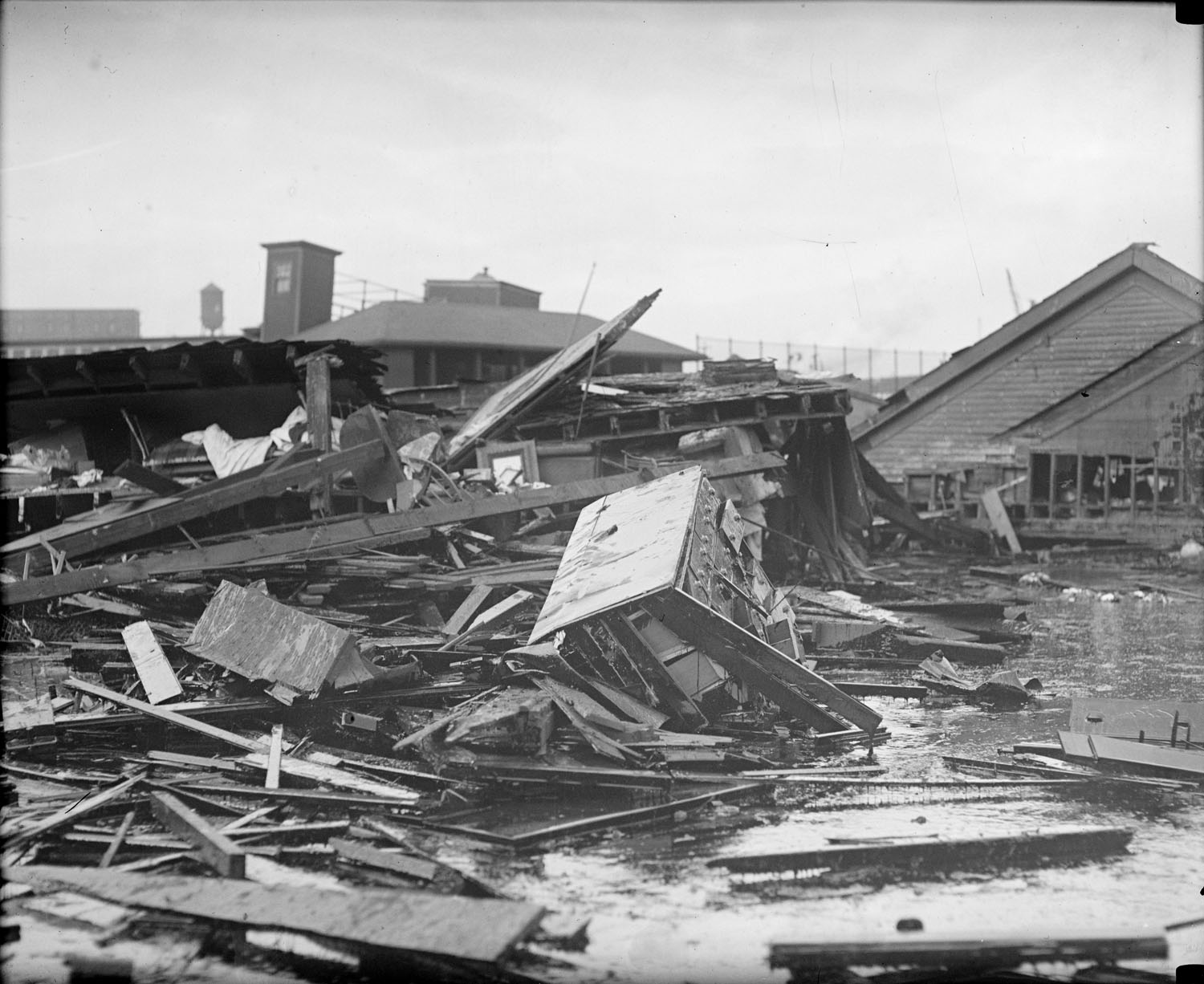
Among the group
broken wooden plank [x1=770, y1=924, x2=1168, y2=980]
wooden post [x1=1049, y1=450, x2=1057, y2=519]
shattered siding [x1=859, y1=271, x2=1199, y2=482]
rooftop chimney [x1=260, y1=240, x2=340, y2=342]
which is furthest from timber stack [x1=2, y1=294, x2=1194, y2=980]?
rooftop chimney [x1=260, y1=240, x2=340, y2=342]

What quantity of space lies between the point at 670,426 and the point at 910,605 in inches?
201

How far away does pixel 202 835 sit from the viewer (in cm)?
486

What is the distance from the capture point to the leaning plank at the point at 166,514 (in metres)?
10.2

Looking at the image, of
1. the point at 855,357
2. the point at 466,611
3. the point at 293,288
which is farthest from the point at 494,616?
the point at 855,357

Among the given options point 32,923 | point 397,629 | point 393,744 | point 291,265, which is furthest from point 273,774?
point 291,265

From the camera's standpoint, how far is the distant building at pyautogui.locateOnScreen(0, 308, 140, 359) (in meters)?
31.9

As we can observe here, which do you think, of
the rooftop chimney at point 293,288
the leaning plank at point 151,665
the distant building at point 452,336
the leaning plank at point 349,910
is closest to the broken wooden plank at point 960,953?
the leaning plank at point 349,910

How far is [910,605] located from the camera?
11609 mm

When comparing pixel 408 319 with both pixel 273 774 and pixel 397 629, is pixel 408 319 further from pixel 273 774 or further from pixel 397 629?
pixel 273 774

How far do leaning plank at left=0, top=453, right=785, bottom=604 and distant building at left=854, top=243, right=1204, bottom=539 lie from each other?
532 inches

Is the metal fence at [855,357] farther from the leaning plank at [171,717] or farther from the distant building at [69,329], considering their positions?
the leaning plank at [171,717]

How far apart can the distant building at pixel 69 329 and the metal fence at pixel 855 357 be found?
2255cm

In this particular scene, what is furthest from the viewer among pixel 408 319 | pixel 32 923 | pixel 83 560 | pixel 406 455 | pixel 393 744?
pixel 408 319

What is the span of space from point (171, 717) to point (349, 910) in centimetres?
309
